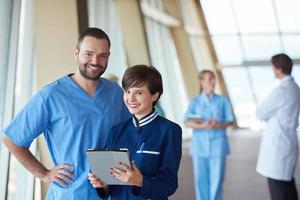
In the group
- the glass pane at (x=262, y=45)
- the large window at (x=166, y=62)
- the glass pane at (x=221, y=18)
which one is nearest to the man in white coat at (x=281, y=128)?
the large window at (x=166, y=62)

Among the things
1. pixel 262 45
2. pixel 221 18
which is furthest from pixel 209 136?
pixel 262 45

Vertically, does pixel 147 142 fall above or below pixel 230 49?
below

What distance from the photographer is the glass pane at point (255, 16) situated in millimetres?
7700

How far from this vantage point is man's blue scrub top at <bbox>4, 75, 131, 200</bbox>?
1.26 meters

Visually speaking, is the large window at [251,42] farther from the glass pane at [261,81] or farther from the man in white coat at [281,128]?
the man in white coat at [281,128]

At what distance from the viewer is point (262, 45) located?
29.1ft

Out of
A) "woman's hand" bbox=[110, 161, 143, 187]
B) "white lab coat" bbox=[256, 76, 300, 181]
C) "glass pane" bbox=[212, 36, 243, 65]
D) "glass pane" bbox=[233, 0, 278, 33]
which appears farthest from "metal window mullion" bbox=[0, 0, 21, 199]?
"glass pane" bbox=[212, 36, 243, 65]

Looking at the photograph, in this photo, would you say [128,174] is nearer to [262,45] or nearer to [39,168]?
[39,168]

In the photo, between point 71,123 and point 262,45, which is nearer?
point 71,123

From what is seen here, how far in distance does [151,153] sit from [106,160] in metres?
0.15

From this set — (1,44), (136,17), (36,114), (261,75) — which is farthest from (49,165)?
(261,75)

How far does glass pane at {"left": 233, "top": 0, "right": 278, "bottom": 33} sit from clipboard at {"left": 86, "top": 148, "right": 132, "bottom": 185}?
21.8 feet

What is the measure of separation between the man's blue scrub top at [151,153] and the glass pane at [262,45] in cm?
809

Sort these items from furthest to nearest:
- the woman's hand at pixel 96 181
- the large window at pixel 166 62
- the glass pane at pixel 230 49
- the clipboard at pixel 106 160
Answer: the glass pane at pixel 230 49
the large window at pixel 166 62
the woman's hand at pixel 96 181
the clipboard at pixel 106 160
